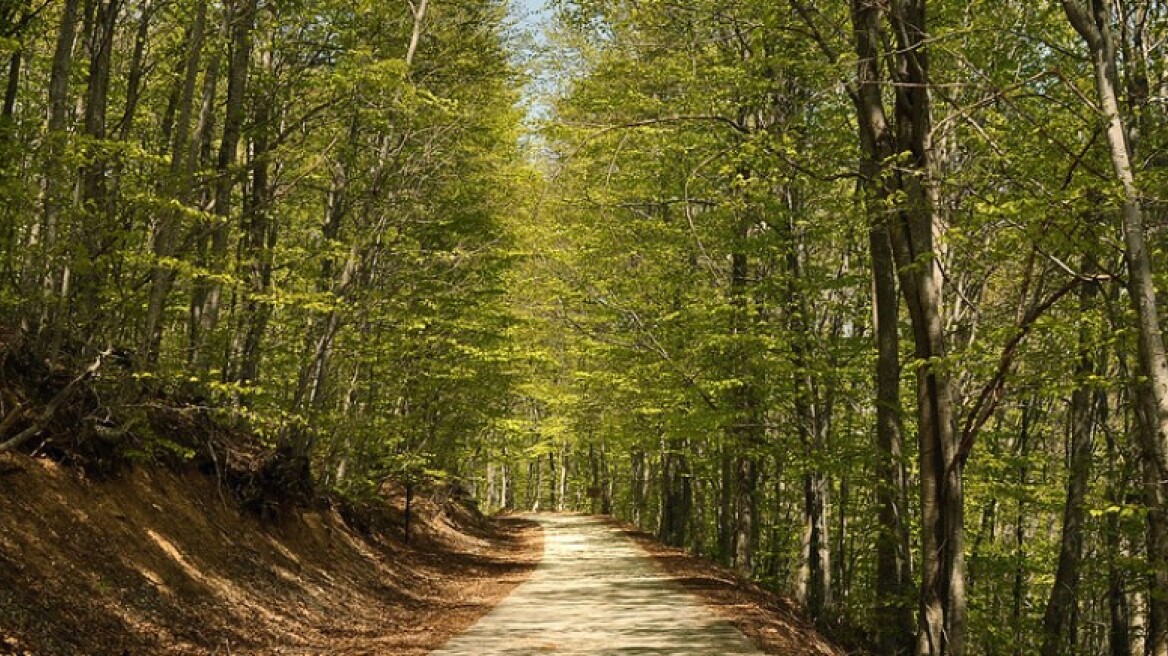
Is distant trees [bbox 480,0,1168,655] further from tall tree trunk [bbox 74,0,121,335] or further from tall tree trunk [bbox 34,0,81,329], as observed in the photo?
tall tree trunk [bbox 34,0,81,329]

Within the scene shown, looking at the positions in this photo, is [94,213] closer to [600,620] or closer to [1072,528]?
[600,620]

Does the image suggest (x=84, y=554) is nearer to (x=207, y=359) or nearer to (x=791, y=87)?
(x=207, y=359)

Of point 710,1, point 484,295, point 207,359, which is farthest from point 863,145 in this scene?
point 484,295

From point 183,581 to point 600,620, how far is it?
471 centimetres

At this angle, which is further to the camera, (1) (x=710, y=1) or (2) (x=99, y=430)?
(1) (x=710, y=1)

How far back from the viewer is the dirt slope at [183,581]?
7156 mm

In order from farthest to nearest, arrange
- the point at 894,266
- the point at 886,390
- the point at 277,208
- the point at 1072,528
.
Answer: the point at 277,208, the point at 1072,528, the point at 894,266, the point at 886,390

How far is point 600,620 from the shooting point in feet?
36.1

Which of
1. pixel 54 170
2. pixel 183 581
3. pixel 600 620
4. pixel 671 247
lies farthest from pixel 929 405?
pixel 671 247

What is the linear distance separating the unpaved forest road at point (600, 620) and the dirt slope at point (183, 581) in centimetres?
59

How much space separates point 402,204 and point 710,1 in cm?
724

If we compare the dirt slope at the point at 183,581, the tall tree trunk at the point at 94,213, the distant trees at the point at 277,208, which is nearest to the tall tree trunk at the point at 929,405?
the dirt slope at the point at 183,581

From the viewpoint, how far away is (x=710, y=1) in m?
11.6

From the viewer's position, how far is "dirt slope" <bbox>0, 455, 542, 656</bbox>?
716cm
